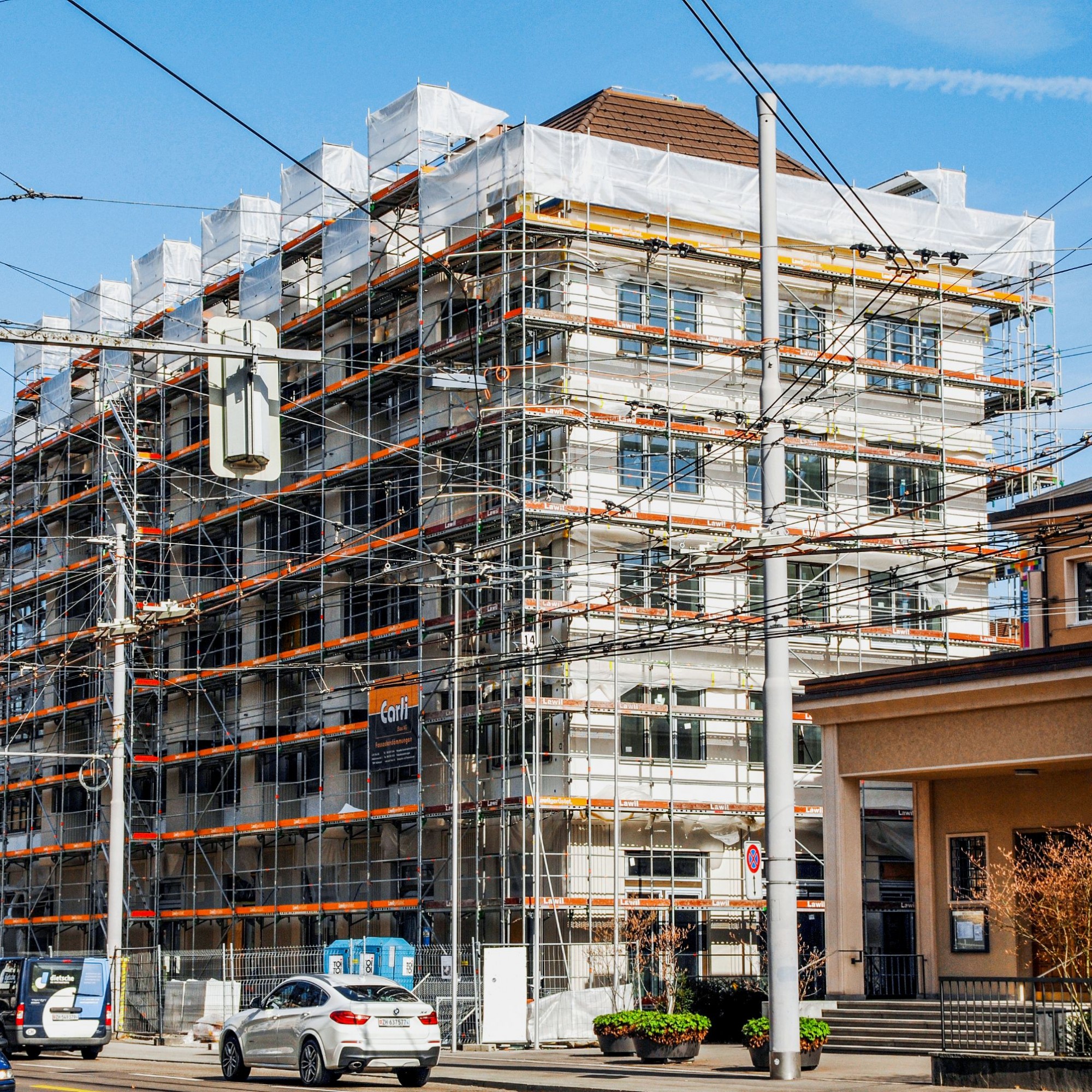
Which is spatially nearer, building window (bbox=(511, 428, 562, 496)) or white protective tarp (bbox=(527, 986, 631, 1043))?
white protective tarp (bbox=(527, 986, 631, 1043))

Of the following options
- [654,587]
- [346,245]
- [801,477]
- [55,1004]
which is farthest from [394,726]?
[346,245]

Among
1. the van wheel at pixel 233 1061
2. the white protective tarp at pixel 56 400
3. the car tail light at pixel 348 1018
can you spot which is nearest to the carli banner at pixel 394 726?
the van wheel at pixel 233 1061

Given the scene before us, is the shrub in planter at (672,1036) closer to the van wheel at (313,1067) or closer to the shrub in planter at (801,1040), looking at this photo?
the shrub in planter at (801,1040)

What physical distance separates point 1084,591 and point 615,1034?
12670mm

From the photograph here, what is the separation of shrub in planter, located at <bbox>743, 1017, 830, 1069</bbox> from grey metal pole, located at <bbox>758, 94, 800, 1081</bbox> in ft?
3.33

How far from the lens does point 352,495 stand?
1941 inches

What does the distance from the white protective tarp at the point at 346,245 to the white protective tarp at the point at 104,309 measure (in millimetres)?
13821

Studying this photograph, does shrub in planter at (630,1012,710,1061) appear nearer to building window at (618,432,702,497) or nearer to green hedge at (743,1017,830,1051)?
green hedge at (743,1017,830,1051)

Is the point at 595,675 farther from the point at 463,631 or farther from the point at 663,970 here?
the point at 663,970

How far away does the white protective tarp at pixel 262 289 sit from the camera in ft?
171

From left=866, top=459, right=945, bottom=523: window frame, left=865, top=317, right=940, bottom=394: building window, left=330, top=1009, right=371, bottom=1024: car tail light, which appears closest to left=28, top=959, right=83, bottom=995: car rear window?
left=330, top=1009, right=371, bottom=1024: car tail light

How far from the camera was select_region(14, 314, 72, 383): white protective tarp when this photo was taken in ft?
214

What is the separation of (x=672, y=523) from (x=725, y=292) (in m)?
7.71

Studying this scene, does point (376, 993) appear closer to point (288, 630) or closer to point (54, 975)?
point (54, 975)
